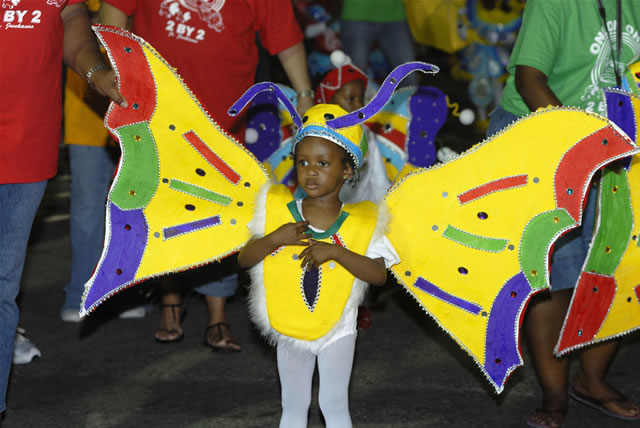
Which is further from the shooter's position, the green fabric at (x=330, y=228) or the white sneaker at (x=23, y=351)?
the white sneaker at (x=23, y=351)

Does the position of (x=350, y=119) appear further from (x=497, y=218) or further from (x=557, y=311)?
(x=557, y=311)

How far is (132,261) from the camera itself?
348 centimetres

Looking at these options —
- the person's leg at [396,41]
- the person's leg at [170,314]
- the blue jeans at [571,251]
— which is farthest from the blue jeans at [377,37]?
the blue jeans at [571,251]

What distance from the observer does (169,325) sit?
5230 millimetres

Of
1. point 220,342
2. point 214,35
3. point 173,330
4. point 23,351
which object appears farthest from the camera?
point 173,330

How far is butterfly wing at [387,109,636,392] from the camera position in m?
3.33

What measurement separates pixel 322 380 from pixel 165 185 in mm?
→ 894

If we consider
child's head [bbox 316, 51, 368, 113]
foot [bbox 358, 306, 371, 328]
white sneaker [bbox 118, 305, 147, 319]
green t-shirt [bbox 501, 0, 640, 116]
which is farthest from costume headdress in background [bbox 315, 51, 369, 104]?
green t-shirt [bbox 501, 0, 640, 116]

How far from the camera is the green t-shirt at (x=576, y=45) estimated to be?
12.3 feet

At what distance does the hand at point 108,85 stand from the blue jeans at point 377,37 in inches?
198

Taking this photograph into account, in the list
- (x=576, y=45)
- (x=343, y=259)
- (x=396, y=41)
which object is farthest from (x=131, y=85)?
(x=396, y=41)

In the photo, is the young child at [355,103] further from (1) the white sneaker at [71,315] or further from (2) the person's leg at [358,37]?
(2) the person's leg at [358,37]

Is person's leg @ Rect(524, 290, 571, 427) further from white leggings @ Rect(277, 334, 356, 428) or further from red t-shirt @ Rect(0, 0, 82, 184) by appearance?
red t-shirt @ Rect(0, 0, 82, 184)

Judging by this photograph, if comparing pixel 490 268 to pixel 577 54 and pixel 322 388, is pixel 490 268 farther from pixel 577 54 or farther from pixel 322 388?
pixel 577 54
